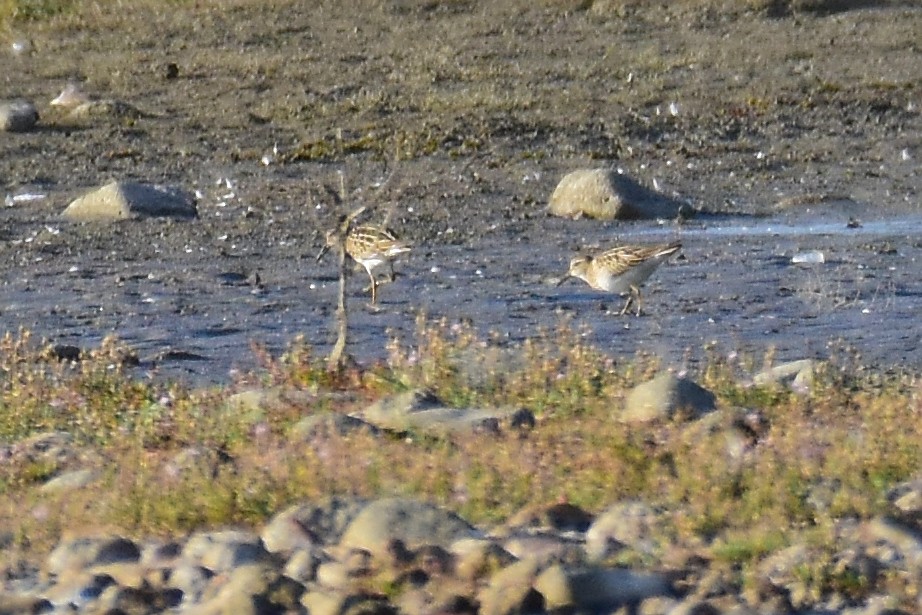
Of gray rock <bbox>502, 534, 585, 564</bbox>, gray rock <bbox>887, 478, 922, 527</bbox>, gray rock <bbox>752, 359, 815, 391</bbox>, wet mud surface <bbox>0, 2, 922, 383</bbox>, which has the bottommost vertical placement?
wet mud surface <bbox>0, 2, 922, 383</bbox>

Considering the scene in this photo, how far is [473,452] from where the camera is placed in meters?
7.57

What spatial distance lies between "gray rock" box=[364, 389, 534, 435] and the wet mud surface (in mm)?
1913

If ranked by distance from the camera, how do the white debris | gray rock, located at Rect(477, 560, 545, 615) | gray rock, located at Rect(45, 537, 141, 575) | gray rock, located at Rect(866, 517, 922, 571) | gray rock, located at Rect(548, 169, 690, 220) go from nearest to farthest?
1. gray rock, located at Rect(477, 560, 545, 615)
2. gray rock, located at Rect(866, 517, 922, 571)
3. gray rock, located at Rect(45, 537, 141, 575)
4. the white debris
5. gray rock, located at Rect(548, 169, 690, 220)

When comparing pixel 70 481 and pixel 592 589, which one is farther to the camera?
pixel 70 481

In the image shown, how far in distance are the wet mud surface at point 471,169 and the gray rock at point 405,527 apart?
3.41m

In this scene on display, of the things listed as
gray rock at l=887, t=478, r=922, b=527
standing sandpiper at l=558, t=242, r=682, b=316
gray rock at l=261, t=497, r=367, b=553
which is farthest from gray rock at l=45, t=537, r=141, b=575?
standing sandpiper at l=558, t=242, r=682, b=316

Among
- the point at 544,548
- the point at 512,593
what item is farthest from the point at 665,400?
the point at 512,593

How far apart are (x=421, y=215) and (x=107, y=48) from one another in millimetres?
9132

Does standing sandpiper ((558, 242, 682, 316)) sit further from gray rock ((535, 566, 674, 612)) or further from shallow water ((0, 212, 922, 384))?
gray rock ((535, 566, 674, 612))

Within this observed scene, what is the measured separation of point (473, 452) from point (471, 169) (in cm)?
993

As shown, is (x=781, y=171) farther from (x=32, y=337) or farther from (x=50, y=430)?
(x=50, y=430)

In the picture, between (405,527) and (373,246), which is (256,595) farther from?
(373,246)

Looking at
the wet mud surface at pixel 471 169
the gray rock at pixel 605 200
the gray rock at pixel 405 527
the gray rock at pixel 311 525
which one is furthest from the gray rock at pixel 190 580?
the gray rock at pixel 605 200

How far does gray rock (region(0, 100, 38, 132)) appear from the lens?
741 inches
